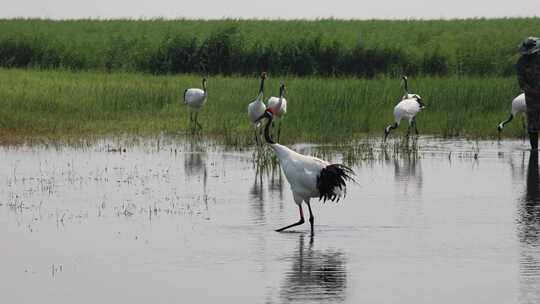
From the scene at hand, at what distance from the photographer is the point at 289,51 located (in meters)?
41.6

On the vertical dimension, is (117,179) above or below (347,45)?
below

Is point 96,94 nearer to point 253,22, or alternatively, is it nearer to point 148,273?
point 148,273

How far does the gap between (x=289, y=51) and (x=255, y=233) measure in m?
29.6

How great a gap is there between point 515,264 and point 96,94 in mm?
20607

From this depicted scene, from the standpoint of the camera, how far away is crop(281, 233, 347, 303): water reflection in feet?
30.3

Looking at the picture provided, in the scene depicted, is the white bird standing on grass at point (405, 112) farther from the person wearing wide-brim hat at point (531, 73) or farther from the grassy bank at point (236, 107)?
the person wearing wide-brim hat at point (531, 73)

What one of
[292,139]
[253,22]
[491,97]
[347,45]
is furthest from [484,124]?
[253,22]

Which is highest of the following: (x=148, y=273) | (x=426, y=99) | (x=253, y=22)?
(x=253, y=22)

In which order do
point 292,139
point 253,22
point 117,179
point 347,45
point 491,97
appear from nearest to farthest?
point 117,179
point 292,139
point 491,97
point 347,45
point 253,22

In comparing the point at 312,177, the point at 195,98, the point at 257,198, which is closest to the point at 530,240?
the point at 312,177

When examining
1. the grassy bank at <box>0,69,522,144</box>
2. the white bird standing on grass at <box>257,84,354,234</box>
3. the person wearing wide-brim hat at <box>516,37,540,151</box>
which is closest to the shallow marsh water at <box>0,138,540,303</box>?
the white bird standing on grass at <box>257,84,354,234</box>

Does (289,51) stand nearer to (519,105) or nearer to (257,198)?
(519,105)

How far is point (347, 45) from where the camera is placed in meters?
45.0

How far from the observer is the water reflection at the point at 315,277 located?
9.23 metres
